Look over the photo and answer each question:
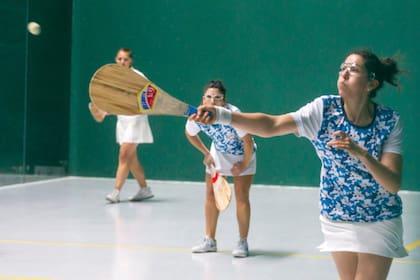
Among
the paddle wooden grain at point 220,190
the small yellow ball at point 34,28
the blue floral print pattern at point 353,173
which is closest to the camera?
the blue floral print pattern at point 353,173

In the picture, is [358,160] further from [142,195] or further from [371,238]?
[142,195]

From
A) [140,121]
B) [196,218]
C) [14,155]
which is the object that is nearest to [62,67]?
[14,155]

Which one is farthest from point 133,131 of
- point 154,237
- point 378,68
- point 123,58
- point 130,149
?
point 378,68

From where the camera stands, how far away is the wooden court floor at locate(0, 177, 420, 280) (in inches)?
205

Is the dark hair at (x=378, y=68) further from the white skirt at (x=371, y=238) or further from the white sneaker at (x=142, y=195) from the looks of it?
the white sneaker at (x=142, y=195)

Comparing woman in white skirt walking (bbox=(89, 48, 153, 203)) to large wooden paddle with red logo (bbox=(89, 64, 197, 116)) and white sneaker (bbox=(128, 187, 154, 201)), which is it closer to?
white sneaker (bbox=(128, 187, 154, 201))

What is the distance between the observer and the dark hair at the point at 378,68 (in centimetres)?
321

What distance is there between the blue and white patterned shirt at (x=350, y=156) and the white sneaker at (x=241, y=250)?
2523 millimetres

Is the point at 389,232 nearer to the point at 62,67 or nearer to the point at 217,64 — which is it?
the point at 217,64

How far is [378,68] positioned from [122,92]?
40.5 inches

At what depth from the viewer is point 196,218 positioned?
7547mm

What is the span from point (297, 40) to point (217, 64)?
3.61 ft

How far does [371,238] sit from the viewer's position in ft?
10.4

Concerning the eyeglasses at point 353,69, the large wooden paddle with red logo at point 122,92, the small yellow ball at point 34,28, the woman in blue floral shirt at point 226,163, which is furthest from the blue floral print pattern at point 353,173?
the small yellow ball at point 34,28
